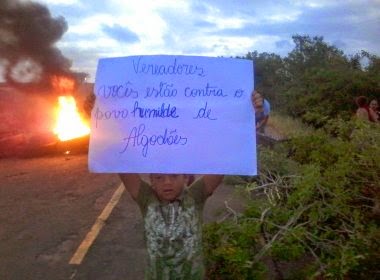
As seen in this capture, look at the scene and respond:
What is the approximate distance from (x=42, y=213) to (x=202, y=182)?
573 cm

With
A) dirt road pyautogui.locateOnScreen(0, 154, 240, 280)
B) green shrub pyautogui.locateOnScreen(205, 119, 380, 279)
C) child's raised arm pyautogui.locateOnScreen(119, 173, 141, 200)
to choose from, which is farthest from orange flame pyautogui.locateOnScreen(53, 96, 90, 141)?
child's raised arm pyautogui.locateOnScreen(119, 173, 141, 200)

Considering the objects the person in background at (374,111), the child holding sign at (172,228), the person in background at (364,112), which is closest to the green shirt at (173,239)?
the child holding sign at (172,228)

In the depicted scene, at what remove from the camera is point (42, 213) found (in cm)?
826

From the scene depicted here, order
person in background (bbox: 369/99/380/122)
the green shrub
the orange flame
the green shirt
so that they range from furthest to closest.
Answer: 1. the orange flame
2. person in background (bbox: 369/99/380/122)
3. the green shrub
4. the green shirt

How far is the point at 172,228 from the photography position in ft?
9.71

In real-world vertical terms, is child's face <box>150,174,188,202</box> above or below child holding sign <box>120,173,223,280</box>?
above

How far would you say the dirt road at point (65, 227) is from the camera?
5828mm

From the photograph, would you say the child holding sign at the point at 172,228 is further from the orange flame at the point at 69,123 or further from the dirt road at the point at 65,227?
the orange flame at the point at 69,123

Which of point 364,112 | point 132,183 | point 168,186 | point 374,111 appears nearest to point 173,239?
point 168,186

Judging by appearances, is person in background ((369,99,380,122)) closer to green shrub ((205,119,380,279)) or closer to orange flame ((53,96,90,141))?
green shrub ((205,119,380,279))

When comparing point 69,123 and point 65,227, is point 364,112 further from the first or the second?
point 69,123

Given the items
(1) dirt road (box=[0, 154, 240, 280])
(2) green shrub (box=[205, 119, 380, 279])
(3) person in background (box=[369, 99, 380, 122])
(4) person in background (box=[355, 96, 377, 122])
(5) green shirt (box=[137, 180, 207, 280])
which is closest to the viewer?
(5) green shirt (box=[137, 180, 207, 280])

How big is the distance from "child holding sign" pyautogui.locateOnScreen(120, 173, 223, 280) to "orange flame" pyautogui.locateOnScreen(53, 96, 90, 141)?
41.5ft

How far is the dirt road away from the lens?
5.83 m
